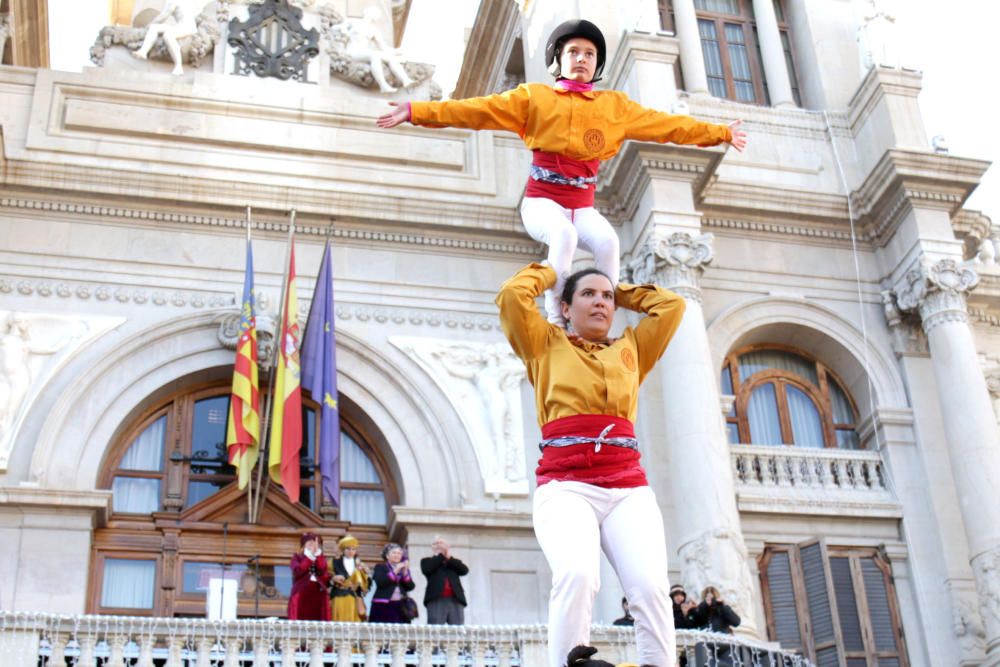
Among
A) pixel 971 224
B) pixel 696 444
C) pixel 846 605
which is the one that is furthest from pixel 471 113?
pixel 971 224

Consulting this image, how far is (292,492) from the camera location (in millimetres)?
15109

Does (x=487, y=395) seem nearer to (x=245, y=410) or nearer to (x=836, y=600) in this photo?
(x=245, y=410)

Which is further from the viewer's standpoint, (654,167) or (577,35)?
(654,167)

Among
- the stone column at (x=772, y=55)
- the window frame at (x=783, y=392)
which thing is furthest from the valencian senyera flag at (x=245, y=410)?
the stone column at (x=772, y=55)

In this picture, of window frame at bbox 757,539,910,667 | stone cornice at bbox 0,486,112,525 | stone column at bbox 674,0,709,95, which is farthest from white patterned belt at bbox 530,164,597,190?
stone column at bbox 674,0,709,95

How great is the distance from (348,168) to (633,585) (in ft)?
42.8

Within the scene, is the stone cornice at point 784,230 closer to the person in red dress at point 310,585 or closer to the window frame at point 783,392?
the window frame at point 783,392

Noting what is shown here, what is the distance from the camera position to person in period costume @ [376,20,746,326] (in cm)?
713

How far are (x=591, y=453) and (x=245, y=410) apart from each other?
391 inches

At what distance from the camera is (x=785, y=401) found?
18.4m

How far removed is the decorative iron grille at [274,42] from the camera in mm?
19125

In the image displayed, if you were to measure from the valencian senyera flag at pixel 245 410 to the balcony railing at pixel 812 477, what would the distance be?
6012 mm

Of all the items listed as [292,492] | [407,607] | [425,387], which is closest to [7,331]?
[292,492]

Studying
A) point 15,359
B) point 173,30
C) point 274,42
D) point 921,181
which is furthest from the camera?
point 274,42
